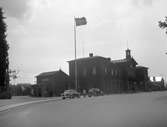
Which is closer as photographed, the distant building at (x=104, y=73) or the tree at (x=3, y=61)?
the tree at (x=3, y=61)

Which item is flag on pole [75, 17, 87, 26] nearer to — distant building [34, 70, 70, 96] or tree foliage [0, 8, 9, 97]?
tree foliage [0, 8, 9, 97]

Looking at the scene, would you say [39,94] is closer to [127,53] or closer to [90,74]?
[90,74]

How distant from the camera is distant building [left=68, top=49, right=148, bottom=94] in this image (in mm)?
79562

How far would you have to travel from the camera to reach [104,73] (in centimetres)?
8050

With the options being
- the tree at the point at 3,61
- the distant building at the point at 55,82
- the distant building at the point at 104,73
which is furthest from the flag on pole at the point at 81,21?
the distant building at the point at 104,73

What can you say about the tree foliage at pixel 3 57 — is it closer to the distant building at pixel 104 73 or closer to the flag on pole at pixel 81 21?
the flag on pole at pixel 81 21

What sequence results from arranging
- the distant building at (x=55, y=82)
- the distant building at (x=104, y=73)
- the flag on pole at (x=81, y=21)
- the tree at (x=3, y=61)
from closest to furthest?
the tree at (x=3, y=61)
the flag on pole at (x=81, y=21)
the distant building at (x=55, y=82)
the distant building at (x=104, y=73)

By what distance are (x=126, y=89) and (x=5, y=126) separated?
76.9 metres

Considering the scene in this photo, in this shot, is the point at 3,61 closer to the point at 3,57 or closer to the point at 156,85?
the point at 3,57

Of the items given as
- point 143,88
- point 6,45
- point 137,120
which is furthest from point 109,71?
point 137,120

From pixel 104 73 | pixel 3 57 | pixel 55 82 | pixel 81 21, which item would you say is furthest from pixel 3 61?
pixel 104 73

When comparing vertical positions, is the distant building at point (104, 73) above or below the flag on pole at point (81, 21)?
below

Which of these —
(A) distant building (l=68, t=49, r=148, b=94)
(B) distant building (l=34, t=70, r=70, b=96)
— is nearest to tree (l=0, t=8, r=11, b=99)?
(B) distant building (l=34, t=70, r=70, b=96)

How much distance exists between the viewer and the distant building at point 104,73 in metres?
79.6
